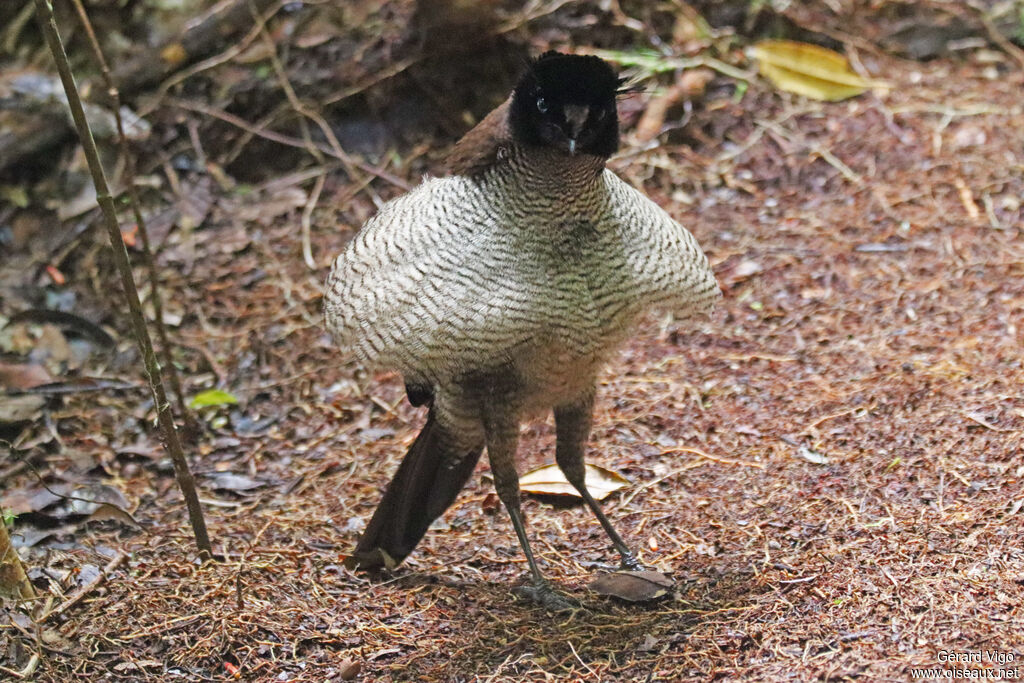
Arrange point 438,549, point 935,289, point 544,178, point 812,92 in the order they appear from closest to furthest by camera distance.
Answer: point 544,178, point 438,549, point 935,289, point 812,92

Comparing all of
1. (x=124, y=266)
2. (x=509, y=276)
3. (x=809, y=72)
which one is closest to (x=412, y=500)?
(x=509, y=276)

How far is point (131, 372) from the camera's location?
16.3 feet

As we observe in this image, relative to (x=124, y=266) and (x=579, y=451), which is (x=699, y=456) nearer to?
(x=579, y=451)

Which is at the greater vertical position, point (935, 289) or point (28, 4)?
point (28, 4)

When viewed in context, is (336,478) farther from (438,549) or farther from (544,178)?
(544,178)

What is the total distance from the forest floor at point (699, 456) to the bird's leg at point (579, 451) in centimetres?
14

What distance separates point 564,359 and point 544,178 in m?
0.57

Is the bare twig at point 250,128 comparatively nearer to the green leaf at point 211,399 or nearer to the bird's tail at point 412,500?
the green leaf at point 211,399

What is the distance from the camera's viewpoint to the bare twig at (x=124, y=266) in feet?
9.73

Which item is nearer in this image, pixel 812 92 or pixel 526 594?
pixel 526 594

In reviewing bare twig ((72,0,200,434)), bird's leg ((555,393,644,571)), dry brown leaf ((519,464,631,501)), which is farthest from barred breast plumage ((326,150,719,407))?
bare twig ((72,0,200,434))

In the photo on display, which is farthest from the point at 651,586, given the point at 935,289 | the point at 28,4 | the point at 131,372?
the point at 28,4

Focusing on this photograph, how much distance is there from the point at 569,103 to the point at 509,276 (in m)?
0.55

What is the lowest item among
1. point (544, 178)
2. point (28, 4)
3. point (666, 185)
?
point (666, 185)
